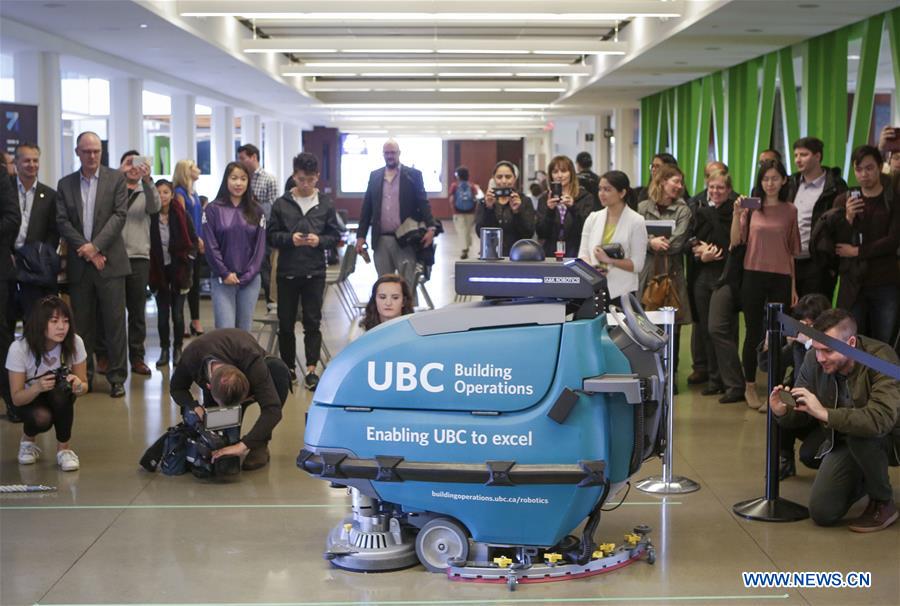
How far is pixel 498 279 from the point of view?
399 centimetres

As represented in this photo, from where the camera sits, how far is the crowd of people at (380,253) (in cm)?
583

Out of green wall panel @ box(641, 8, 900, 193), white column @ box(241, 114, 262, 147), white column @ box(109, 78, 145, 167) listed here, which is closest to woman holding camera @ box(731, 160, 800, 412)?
green wall panel @ box(641, 8, 900, 193)

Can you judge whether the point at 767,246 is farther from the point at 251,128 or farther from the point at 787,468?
the point at 251,128

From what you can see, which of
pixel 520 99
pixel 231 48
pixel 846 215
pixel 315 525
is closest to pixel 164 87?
pixel 231 48

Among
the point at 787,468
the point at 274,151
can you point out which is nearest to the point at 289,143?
the point at 274,151

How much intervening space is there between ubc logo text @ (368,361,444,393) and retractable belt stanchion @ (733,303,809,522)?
1.64 metres

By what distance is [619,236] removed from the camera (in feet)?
22.0

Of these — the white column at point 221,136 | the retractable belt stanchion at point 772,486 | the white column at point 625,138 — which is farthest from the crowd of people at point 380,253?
the white column at point 625,138

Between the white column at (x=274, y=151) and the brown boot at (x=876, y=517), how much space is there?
2542cm

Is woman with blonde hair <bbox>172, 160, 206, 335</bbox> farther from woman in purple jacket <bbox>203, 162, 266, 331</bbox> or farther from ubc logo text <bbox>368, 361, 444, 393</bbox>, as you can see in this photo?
ubc logo text <bbox>368, 361, 444, 393</bbox>

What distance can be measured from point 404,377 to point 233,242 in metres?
3.70

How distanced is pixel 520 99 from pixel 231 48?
9.45m

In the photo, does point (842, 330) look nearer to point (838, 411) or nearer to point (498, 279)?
point (838, 411)

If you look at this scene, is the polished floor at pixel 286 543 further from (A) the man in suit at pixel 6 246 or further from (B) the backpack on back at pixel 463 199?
(B) the backpack on back at pixel 463 199
